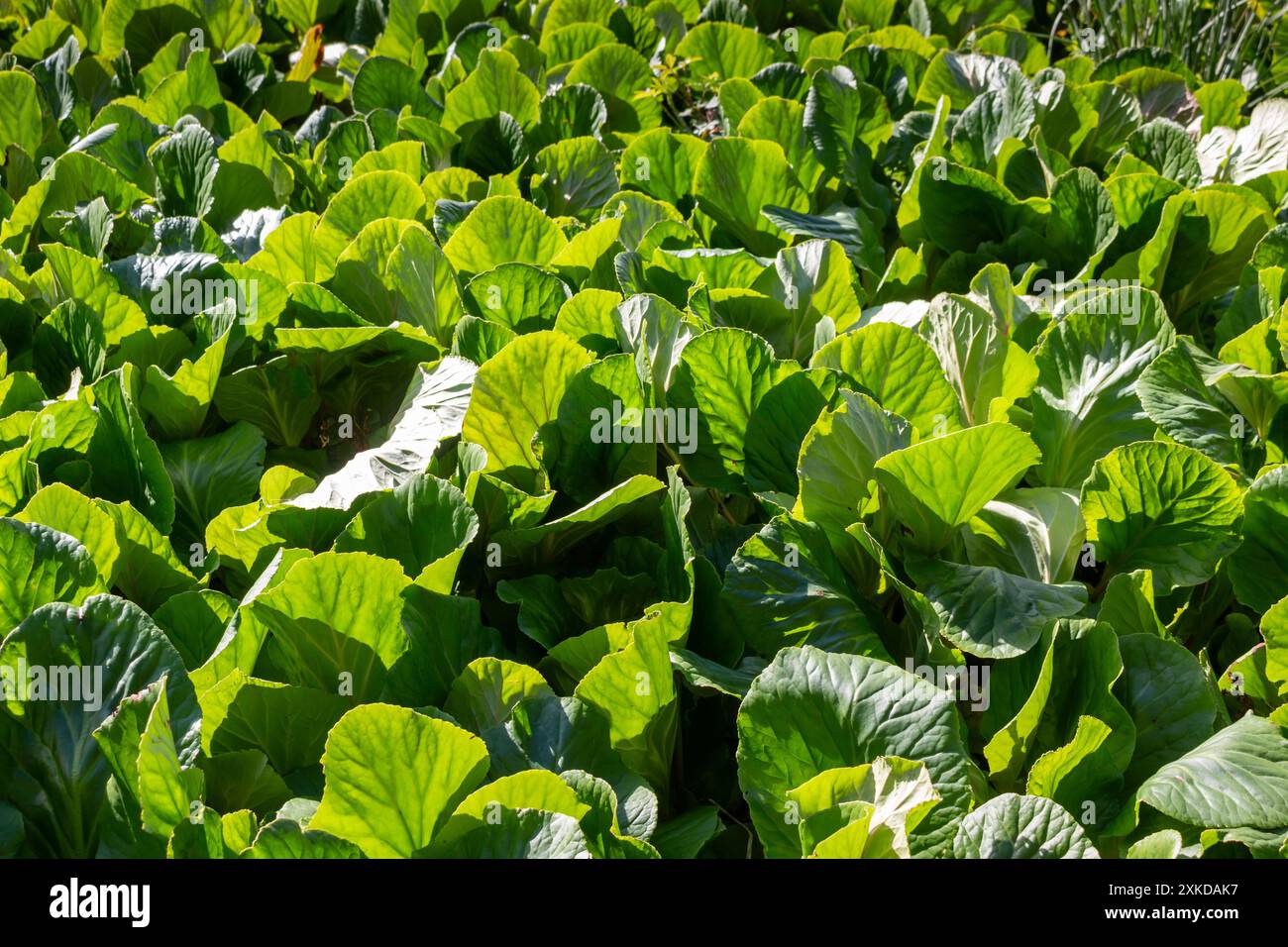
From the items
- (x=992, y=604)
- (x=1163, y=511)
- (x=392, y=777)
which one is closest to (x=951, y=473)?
(x=992, y=604)

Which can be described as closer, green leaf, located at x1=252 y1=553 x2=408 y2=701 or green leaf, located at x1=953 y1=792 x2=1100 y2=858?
green leaf, located at x1=953 y1=792 x2=1100 y2=858

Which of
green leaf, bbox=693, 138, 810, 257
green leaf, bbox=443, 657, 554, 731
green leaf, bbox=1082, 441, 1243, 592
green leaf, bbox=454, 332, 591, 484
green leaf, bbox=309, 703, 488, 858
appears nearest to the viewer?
green leaf, bbox=309, 703, 488, 858

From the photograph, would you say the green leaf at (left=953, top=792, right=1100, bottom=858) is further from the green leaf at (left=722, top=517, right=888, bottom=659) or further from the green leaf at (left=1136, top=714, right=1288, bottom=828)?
the green leaf at (left=722, top=517, right=888, bottom=659)

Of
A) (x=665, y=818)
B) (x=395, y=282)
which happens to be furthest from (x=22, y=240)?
(x=665, y=818)

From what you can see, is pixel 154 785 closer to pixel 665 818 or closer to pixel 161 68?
pixel 665 818

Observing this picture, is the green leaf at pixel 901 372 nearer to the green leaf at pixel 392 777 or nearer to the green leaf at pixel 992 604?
the green leaf at pixel 992 604

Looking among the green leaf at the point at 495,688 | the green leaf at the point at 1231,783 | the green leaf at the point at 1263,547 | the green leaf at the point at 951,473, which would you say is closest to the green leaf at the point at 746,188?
the green leaf at the point at 951,473

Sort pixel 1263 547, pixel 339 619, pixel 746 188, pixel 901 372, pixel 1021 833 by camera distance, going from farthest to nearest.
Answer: pixel 746 188 → pixel 901 372 → pixel 1263 547 → pixel 339 619 → pixel 1021 833

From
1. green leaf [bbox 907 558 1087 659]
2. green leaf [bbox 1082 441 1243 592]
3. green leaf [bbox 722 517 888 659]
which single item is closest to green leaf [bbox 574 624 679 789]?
green leaf [bbox 722 517 888 659]

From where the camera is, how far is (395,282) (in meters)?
1.97

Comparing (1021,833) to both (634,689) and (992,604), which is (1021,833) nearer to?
(992,604)

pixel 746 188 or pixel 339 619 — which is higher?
pixel 746 188

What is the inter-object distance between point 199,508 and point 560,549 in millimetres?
573

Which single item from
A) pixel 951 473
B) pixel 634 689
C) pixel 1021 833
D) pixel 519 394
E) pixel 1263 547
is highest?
pixel 519 394
